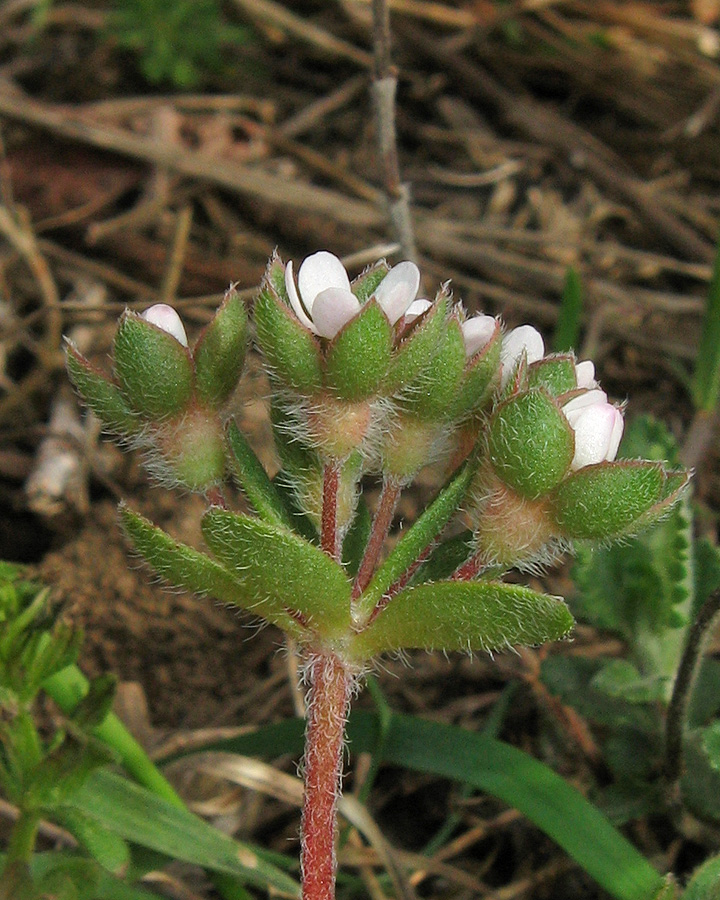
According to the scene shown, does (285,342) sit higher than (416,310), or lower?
lower

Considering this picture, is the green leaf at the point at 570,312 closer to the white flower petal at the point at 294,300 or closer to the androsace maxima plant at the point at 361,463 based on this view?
the androsace maxima plant at the point at 361,463

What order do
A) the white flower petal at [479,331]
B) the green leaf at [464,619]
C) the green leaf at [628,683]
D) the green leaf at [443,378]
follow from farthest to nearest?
1. the green leaf at [628,683]
2. the white flower petal at [479,331]
3. the green leaf at [443,378]
4. the green leaf at [464,619]

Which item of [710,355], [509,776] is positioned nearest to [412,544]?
[509,776]

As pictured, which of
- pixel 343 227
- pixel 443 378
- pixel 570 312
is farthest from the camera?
pixel 343 227

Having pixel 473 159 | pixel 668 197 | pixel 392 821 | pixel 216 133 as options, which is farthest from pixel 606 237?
pixel 392 821

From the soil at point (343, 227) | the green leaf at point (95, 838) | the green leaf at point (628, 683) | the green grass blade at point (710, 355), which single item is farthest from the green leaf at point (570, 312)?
the green leaf at point (95, 838)

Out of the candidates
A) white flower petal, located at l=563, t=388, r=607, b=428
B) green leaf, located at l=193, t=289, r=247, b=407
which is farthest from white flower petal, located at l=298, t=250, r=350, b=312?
white flower petal, located at l=563, t=388, r=607, b=428

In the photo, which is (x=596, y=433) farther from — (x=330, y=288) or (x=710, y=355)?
(x=710, y=355)
